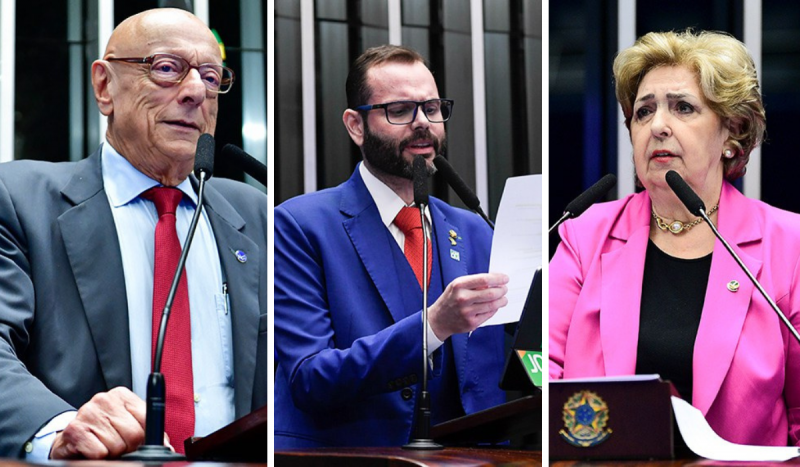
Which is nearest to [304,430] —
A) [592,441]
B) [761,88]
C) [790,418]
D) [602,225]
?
[592,441]

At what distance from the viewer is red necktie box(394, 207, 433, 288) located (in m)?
2.38

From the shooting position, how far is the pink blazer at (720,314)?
248cm

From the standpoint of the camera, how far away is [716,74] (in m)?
2.72

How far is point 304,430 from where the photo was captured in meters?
2.32

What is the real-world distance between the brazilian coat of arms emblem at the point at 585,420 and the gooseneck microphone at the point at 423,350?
25 centimetres

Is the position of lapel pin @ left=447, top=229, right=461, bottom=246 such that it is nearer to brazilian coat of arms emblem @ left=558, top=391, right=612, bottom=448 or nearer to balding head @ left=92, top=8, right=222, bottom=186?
brazilian coat of arms emblem @ left=558, top=391, right=612, bottom=448

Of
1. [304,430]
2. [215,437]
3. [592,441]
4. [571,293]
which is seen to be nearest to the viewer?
[215,437]

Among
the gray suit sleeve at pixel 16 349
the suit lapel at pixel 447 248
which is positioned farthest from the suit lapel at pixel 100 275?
the suit lapel at pixel 447 248

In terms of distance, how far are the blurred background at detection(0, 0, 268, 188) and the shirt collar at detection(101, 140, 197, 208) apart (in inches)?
2.0

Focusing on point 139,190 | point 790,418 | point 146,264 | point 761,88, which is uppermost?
point 761,88

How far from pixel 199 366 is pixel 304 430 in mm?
290

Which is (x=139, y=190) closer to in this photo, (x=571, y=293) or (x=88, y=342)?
(x=88, y=342)

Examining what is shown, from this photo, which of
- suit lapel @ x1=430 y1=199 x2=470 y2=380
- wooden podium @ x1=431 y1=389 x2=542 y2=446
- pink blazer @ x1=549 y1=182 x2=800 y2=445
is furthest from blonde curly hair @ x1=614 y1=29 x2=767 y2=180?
wooden podium @ x1=431 y1=389 x2=542 y2=446

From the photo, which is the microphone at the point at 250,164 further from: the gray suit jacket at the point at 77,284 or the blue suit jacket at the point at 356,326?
the gray suit jacket at the point at 77,284
